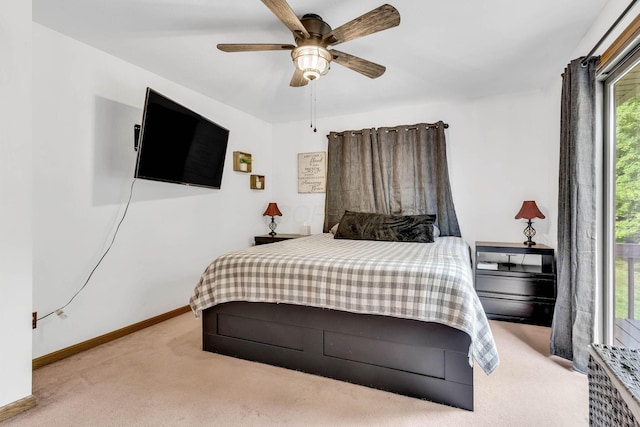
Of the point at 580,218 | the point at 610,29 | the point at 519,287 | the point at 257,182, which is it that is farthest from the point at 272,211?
the point at 610,29

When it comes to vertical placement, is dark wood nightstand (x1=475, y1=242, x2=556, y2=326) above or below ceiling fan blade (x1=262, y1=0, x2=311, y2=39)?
below

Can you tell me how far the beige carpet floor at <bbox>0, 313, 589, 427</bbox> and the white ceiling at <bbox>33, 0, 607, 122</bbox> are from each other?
2356 mm

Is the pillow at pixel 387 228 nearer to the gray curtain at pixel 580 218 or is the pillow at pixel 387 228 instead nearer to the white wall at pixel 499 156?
the white wall at pixel 499 156

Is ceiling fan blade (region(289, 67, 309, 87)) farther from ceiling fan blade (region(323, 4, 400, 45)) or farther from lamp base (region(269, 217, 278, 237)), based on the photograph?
lamp base (region(269, 217, 278, 237))

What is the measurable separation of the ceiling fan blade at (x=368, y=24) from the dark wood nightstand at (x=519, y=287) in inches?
93.1

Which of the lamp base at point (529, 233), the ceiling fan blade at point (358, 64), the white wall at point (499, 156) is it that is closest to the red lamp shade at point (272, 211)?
the white wall at point (499, 156)

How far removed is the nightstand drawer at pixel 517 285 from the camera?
9.61 ft

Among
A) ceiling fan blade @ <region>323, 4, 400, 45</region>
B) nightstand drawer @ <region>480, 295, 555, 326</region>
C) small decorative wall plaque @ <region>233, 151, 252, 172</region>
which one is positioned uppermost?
ceiling fan blade @ <region>323, 4, 400, 45</region>

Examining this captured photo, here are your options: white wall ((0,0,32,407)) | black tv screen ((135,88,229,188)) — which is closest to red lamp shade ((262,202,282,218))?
black tv screen ((135,88,229,188))

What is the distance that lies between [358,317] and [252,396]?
2.50ft

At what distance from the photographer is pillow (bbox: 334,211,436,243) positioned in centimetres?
328

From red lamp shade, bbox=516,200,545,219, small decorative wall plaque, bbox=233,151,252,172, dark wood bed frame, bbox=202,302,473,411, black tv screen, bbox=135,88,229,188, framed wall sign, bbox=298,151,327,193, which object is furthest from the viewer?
framed wall sign, bbox=298,151,327,193

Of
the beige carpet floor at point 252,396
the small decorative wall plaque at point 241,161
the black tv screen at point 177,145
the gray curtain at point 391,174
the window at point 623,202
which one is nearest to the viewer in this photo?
the beige carpet floor at point 252,396

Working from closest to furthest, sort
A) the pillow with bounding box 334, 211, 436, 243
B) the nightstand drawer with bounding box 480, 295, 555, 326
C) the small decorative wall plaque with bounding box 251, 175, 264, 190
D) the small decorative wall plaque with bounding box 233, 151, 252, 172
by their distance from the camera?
the nightstand drawer with bounding box 480, 295, 555, 326, the pillow with bounding box 334, 211, 436, 243, the small decorative wall plaque with bounding box 233, 151, 252, 172, the small decorative wall plaque with bounding box 251, 175, 264, 190
